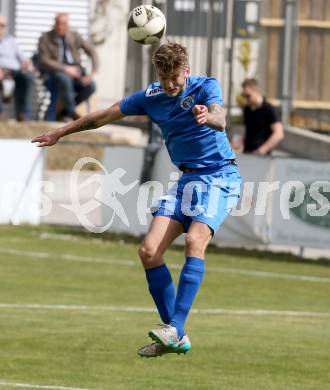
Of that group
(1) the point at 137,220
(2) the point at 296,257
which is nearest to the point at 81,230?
(1) the point at 137,220

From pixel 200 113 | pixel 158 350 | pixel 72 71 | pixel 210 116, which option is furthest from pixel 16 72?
pixel 200 113

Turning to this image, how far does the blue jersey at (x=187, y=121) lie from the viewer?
35.8ft

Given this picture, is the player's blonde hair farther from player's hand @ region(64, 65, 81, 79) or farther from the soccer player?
player's hand @ region(64, 65, 81, 79)

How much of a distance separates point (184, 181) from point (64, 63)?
41.2 feet

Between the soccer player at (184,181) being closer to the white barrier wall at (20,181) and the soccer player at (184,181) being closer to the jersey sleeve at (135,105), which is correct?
the jersey sleeve at (135,105)

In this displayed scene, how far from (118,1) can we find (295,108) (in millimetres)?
4523

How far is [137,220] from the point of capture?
20172 millimetres

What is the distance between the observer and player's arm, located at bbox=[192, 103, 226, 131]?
10031 mm

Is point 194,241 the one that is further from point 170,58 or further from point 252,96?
point 252,96

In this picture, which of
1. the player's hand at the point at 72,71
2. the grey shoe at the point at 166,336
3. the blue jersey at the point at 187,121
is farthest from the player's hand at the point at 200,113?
the player's hand at the point at 72,71

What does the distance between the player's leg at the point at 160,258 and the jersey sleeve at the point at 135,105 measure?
85 centimetres

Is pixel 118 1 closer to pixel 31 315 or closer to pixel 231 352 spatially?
pixel 31 315

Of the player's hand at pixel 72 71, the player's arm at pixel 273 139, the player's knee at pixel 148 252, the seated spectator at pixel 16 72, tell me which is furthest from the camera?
the seated spectator at pixel 16 72

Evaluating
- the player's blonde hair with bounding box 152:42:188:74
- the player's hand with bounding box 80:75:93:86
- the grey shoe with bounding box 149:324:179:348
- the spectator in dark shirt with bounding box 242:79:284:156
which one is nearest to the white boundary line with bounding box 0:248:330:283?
the spectator in dark shirt with bounding box 242:79:284:156
